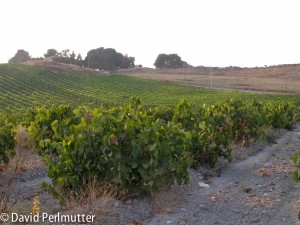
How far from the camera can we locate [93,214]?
5.47 m

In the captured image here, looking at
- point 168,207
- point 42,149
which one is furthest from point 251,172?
point 42,149

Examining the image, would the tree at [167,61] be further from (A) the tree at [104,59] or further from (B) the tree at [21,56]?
(B) the tree at [21,56]

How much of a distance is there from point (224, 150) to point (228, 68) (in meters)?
82.1

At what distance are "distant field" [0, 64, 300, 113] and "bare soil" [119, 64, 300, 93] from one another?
7.94 metres

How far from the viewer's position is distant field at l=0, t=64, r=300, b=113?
36.2 m

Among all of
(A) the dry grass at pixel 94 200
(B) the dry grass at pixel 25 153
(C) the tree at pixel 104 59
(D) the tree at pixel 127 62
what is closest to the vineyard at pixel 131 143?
(A) the dry grass at pixel 94 200

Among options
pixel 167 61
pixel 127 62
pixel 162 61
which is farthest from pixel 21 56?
pixel 167 61

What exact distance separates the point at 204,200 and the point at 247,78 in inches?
2545

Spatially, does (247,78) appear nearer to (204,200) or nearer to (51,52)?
(51,52)

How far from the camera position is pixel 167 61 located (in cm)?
10431

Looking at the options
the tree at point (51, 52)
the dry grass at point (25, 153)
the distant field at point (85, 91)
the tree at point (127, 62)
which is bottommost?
the distant field at point (85, 91)

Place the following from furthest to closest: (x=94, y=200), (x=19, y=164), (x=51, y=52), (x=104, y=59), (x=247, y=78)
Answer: (x=51, y=52)
(x=104, y=59)
(x=247, y=78)
(x=19, y=164)
(x=94, y=200)

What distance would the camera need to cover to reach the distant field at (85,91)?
119 ft

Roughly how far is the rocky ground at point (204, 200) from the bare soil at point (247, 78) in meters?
47.4
